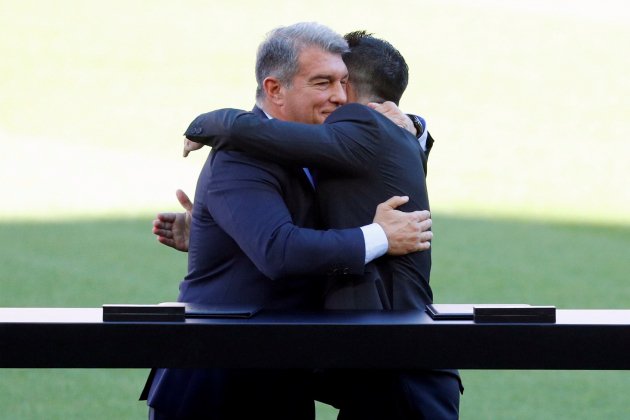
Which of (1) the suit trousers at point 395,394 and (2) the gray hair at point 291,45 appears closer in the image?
(1) the suit trousers at point 395,394

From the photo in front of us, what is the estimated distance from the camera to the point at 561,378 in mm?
5449

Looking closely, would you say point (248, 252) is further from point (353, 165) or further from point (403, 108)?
point (403, 108)

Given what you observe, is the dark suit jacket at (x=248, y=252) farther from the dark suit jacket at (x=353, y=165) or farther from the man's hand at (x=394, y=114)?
the man's hand at (x=394, y=114)

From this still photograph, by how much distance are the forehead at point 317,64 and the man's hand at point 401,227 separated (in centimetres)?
32

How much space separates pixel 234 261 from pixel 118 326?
451 mm

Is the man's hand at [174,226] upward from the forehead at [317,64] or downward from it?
downward

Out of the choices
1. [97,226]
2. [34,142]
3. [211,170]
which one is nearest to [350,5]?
[34,142]

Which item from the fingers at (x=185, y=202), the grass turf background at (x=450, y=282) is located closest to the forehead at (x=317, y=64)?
the fingers at (x=185, y=202)

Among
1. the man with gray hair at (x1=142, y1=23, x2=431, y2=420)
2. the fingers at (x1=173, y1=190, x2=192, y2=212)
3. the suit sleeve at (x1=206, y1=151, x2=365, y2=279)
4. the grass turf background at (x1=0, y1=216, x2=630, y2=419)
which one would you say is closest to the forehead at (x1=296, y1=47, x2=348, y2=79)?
the man with gray hair at (x1=142, y1=23, x2=431, y2=420)

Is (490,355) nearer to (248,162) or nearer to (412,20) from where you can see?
(248,162)

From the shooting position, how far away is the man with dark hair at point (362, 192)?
2.53 metres

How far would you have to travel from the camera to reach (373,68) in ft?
9.25

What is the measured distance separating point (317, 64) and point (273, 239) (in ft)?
1.54

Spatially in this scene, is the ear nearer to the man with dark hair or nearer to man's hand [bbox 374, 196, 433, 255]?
the man with dark hair
